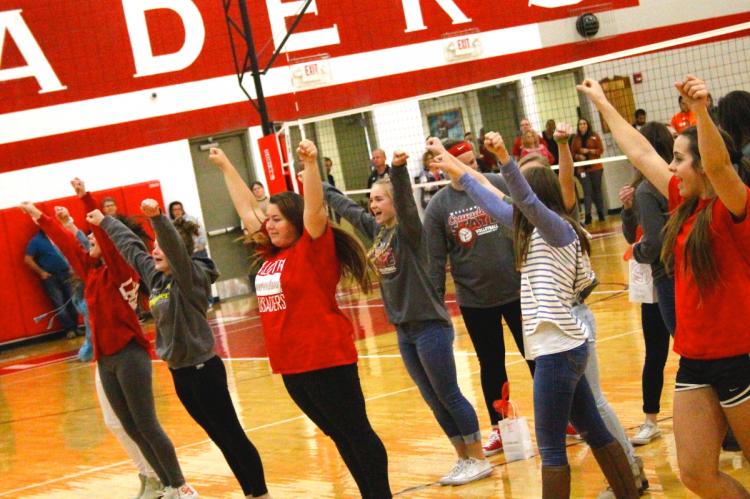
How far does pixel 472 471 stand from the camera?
219 inches

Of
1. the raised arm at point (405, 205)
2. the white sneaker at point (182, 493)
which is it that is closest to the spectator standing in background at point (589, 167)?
the raised arm at point (405, 205)

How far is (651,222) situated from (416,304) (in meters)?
1.28

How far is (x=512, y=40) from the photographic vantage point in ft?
66.8

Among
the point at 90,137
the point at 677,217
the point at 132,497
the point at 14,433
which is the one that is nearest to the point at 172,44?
the point at 90,137

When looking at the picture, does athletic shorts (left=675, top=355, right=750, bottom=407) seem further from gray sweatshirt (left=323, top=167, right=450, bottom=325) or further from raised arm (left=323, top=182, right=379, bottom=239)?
raised arm (left=323, top=182, right=379, bottom=239)

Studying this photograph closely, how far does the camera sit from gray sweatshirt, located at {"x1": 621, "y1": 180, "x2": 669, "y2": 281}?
5.12 meters

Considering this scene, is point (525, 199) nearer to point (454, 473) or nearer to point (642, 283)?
point (642, 283)

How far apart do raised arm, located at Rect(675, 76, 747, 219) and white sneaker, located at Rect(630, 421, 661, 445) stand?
8.21ft

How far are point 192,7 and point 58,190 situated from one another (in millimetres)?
4019

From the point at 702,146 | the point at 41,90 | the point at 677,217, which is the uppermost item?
the point at 41,90

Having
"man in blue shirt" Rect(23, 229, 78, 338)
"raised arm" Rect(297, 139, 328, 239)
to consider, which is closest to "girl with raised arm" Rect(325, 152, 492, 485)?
"raised arm" Rect(297, 139, 328, 239)

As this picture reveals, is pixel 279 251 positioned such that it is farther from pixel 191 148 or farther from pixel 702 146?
pixel 191 148

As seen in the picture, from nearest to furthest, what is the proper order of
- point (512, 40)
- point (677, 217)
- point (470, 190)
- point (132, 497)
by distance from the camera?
1. point (677, 217)
2. point (470, 190)
3. point (132, 497)
4. point (512, 40)

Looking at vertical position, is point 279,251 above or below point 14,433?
above
